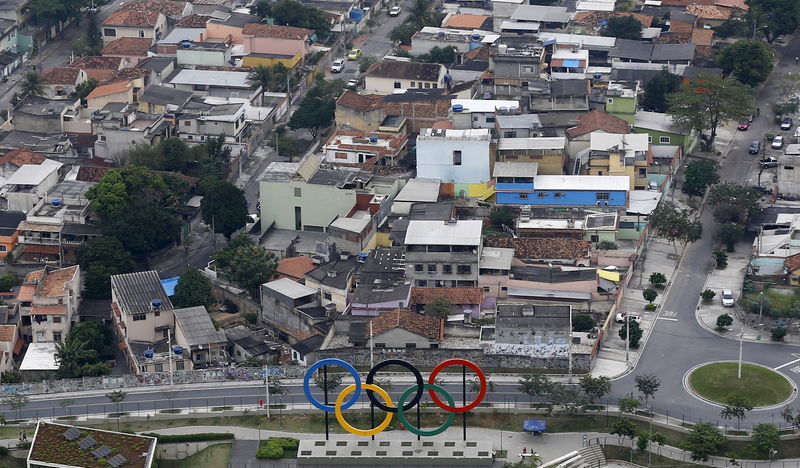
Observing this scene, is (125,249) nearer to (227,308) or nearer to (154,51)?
(227,308)

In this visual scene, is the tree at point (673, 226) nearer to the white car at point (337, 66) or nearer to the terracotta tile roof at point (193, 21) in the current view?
the white car at point (337, 66)

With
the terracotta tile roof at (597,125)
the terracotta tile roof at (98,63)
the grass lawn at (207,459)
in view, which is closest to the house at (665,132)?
the terracotta tile roof at (597,125)

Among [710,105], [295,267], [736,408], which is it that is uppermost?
[710,105]

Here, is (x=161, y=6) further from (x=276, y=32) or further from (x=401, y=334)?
(x=401, y=334)

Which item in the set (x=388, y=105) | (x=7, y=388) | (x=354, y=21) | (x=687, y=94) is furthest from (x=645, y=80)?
(x=7, y=388)

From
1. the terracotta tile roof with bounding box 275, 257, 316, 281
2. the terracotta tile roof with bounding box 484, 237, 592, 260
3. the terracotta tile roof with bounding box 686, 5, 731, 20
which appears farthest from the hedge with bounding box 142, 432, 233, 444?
the terracotta tile roof with bounding box 686, 5, 731, 20

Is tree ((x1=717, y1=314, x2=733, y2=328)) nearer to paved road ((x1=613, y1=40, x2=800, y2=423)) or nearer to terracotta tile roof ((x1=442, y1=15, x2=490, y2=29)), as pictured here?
paved road ((x1=613, y1=40, x2=800, y2=423))

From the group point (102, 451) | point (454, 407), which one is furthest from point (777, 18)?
point (102, 451)
